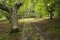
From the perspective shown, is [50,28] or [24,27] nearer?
[50,28]

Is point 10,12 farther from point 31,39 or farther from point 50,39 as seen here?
Answer: point 50,39

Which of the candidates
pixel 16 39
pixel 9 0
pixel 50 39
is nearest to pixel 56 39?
pixel 50 39

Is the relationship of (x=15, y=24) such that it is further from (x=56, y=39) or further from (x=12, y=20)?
(x=56, y=39)

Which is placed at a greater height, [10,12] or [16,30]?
[10,12]

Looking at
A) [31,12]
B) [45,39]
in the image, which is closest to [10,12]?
[45,39]

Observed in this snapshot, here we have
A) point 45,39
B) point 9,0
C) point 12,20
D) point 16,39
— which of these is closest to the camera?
point 45,39

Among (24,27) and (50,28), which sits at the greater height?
(50,28)

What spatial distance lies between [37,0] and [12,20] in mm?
12912

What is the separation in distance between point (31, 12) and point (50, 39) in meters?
78.3

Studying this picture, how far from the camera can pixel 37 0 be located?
1187 inches

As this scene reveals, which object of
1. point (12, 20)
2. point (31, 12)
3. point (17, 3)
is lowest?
point (31, 12)

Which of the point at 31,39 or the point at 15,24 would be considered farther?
the point at 15,24

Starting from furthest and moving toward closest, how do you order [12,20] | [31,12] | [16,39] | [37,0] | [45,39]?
[31,12]
[37,0]
[12,20]
[16,39]
[45,39]

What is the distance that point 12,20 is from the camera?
18297 mm
